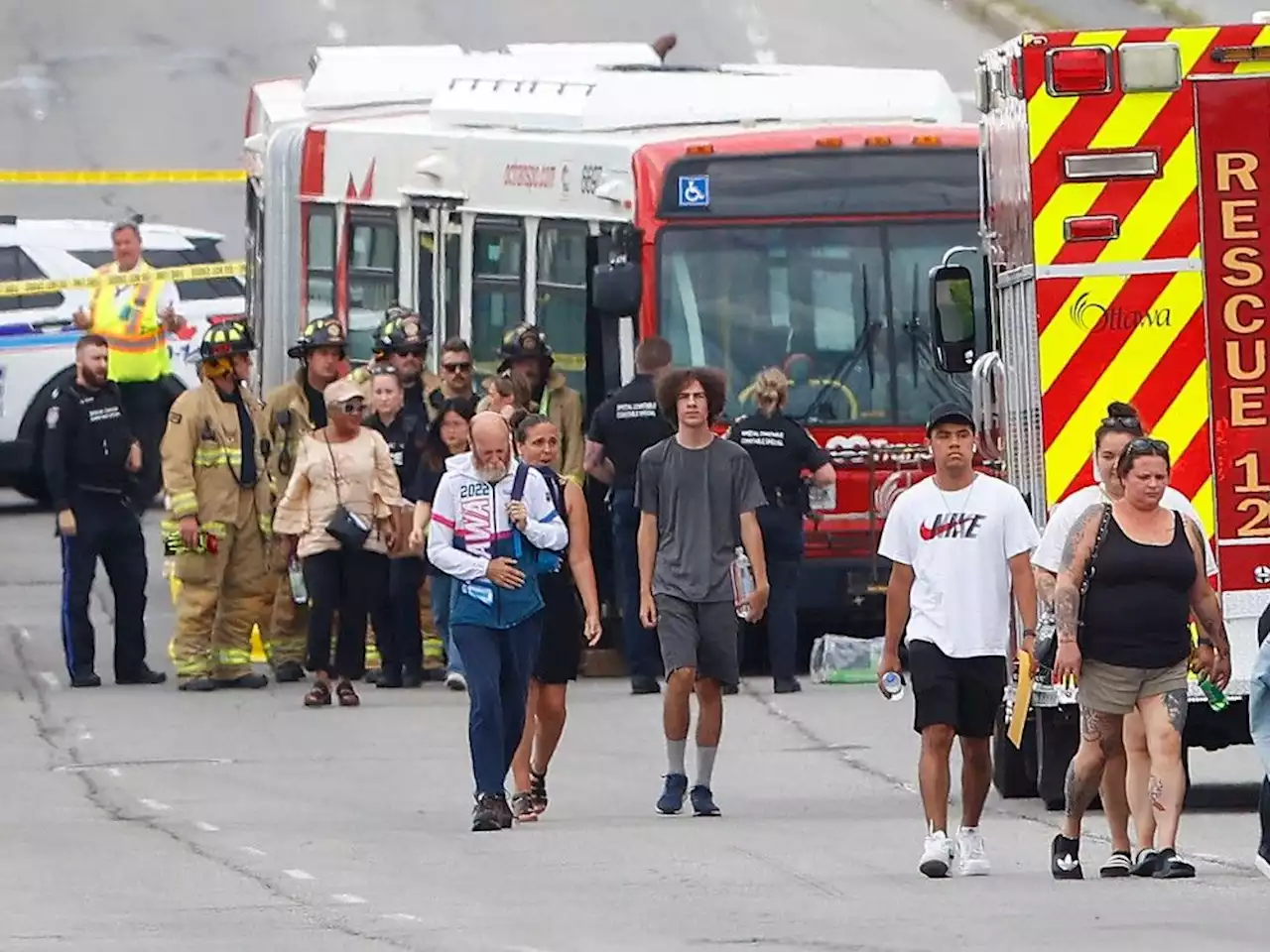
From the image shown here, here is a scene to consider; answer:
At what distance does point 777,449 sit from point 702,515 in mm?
3980

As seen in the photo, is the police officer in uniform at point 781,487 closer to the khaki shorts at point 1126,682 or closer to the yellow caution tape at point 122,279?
→ the khaki shorts at point 1126,682

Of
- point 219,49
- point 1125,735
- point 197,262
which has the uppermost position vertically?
point 219,49

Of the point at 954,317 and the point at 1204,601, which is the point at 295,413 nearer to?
the point at 954,317

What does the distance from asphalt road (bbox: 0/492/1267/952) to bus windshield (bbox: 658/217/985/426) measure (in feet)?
5.04

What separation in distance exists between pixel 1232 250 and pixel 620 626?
24.2 ft

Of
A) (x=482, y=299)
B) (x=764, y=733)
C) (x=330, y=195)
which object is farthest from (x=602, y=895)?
(x=330, y=195)

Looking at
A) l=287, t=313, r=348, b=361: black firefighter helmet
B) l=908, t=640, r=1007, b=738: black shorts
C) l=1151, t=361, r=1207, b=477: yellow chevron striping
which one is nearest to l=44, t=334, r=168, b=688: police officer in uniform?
l=287, t=313, r=348, b=361: black firefighter helmet

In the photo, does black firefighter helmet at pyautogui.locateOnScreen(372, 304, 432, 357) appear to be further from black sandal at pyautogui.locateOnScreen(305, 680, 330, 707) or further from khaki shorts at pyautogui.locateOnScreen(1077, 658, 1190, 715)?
khaki shorts at pyautogui.locateOnScreen(1077, 658, 1190, 715)

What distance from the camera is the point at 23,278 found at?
1028 inches

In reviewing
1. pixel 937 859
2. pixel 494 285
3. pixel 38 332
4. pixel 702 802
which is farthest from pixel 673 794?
pixel 38 332

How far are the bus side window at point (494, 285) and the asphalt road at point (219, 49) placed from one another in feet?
56.4

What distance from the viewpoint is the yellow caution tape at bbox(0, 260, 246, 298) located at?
Answer: 78.8ft

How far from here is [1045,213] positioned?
13.1 m

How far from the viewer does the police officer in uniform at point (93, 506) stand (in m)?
18.9
